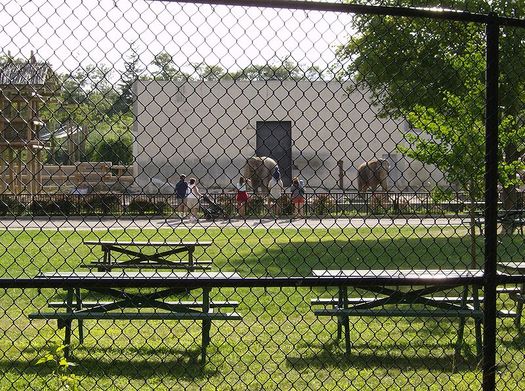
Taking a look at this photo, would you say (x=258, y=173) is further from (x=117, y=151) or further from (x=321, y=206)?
(x=117, y=151)

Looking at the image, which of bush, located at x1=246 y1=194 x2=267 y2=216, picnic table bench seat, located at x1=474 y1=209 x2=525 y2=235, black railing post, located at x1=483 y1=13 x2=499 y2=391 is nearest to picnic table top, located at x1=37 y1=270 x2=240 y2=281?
black railing post, located at x1=483 y1=13 x2=499 y2=391

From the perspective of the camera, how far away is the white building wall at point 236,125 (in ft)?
19.0

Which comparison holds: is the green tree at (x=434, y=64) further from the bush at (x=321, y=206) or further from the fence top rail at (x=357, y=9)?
the bush at (x=321, y=206)

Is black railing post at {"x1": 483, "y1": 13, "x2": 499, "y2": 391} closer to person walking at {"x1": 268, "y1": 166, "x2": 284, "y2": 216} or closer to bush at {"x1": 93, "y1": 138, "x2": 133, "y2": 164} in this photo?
bush at {"x1": 93, "y1": 138, "x2": 133, "y2": 164}

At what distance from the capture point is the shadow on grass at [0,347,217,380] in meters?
7.20

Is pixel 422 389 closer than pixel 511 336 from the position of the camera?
Yes

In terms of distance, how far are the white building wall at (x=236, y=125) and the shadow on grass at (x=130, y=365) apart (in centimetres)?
163

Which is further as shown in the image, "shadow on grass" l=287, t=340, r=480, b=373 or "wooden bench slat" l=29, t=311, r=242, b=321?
"shadow on grass" l=287, t=340, r=480, b=373

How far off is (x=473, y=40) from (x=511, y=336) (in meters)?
7.58

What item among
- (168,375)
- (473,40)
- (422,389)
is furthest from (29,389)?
(473,40)

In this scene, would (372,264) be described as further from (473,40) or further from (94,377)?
(94,377)

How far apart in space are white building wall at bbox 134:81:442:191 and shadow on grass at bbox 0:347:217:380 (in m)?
1.63

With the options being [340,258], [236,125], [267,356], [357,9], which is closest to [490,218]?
[357,9]

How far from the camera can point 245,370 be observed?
732cm
